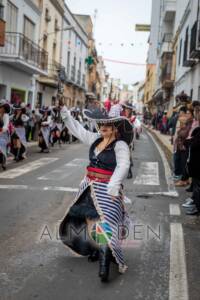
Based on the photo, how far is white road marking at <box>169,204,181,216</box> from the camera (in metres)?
7.33

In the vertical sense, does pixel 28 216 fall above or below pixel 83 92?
below

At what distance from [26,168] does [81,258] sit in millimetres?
7219

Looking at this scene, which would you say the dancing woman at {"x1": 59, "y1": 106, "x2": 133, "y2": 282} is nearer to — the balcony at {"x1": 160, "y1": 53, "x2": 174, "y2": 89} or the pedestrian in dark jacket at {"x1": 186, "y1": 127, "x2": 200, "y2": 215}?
the pedestrian in dark jacket at {"x1": 186, "y1": 127, "x2": 200, "y2": 215}

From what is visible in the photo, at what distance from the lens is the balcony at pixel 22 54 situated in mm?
23562

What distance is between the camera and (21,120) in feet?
44.3

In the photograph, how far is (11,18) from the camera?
24.6 metres

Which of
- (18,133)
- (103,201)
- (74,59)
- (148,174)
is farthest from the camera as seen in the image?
(74,59)

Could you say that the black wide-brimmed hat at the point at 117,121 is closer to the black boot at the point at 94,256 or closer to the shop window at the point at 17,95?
the black boot at the point at 94,256

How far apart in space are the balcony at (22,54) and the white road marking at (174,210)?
17.3 metres

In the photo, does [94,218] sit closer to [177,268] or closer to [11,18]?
[177,268]

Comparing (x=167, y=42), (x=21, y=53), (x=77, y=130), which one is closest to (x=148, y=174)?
(x=77, y=130)

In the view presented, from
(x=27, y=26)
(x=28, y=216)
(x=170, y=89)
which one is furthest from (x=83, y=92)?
(x=28, y=216)

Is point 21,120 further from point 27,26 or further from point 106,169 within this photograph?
point 27,26

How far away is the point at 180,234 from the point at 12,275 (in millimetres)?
2499
